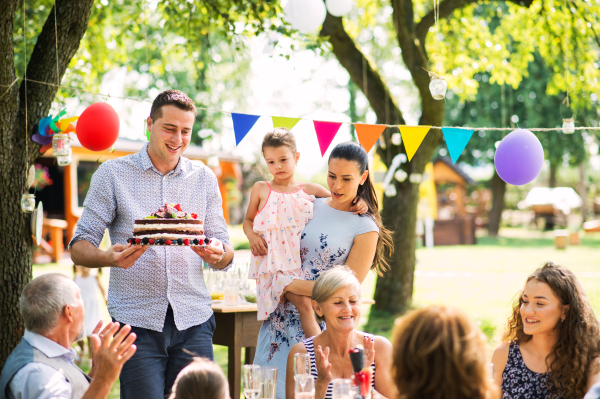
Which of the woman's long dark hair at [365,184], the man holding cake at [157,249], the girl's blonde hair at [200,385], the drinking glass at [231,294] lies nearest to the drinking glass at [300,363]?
the girl's blonde hair at [200,385]

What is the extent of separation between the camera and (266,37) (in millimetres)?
6297

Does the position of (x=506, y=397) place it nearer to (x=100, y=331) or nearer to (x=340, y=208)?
(x=340, y=208)

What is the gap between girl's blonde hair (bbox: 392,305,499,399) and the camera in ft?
6.17

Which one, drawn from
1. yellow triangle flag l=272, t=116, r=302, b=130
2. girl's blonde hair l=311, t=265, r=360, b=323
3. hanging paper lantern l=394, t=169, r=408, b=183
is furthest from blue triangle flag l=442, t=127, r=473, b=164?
hanging paper lantern l=394, t=169, r=408, b=183

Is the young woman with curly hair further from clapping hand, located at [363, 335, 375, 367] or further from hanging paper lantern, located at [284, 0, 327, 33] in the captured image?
hanging paper lantern, located at [284, 0, 327, 33]

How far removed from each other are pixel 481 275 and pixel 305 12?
32.1 ft

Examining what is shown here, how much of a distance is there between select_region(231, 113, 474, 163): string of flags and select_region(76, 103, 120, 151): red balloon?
970 mm

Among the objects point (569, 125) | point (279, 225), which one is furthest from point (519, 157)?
point (279, 225)

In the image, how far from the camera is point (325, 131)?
4949mm

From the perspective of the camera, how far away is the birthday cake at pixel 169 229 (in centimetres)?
274

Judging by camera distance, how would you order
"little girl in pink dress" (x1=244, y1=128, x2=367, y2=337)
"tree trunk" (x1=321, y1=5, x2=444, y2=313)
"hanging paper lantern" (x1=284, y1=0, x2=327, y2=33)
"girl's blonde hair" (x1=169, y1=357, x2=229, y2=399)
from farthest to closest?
"tree trunk" (x1=321, y1=5, x2=444, y2=313)
"hanging paper lantern" (x1=284, y1=0, x2=327, y2=33)
"little girl in pink dress" (x1=244, y1=128, x2=367, y2=337)
"girl's blonde hair" (x1=169, y1=357, x2=229, y2=399)

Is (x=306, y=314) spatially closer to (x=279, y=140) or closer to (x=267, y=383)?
(x=267, y=383)

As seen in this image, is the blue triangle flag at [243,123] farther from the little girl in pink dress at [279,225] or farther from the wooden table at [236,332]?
the wooden table at [236,332]

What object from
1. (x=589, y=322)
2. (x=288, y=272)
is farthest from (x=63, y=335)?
(x=589, y=322)
